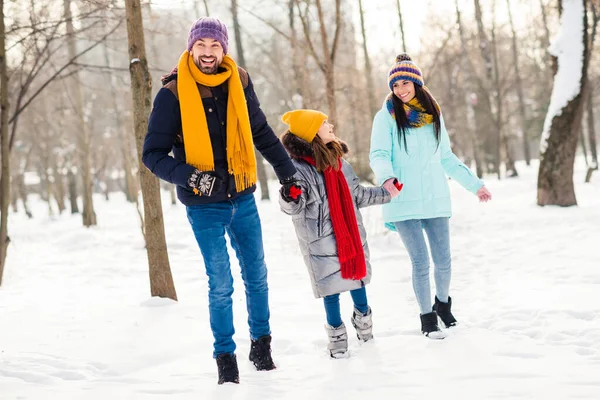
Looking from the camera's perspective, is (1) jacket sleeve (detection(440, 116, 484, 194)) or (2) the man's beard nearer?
(2) the man's beard

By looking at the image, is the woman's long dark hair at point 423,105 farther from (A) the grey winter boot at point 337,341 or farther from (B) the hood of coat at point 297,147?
(A) the grey winter boot at point 337,341

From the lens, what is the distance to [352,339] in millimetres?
3914

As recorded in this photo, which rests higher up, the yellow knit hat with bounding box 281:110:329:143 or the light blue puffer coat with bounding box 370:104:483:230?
the yellow knit hat with bounding box 281:110:329:143

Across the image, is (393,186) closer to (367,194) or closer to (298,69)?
(367,194)

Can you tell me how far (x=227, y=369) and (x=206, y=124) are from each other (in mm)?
1431

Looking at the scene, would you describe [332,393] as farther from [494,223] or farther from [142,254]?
[142,254]

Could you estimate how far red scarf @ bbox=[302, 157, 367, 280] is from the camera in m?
3.54

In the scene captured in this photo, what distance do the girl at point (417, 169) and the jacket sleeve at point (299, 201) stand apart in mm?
572

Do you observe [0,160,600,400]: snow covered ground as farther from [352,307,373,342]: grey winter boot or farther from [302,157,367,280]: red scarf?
[302,157,367,280]: red scarf

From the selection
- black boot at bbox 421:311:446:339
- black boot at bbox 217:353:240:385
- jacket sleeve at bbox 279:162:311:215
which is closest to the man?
black boot at bbox 217:353:240:385

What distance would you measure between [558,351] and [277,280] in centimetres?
396

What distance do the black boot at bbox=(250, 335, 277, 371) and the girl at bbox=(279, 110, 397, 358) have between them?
415 millimetres

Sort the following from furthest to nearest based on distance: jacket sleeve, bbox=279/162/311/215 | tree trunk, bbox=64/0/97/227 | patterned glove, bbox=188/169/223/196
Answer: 1. tree trunk, bbox=64/0/97/227
2. jacket sleeve, bbox=279/162/311/215
3. patterned glove, bbox=188/169/223/196

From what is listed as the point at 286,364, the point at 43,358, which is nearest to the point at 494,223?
the point at 286,364
